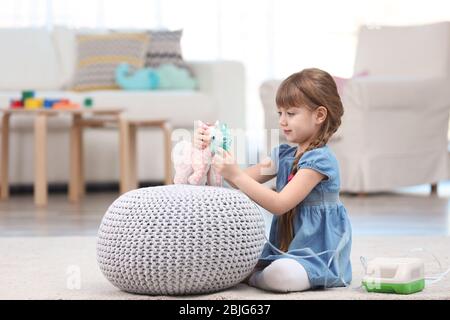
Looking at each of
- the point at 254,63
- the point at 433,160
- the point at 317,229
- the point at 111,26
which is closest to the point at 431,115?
the point at 433,160

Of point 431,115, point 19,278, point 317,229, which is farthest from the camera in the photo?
point 431,115

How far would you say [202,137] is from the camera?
5.82ft

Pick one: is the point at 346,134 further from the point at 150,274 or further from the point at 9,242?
the point at 150,274

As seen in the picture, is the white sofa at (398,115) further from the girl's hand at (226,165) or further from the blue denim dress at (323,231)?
the girl's hand at (226,165)

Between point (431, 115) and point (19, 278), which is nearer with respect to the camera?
point (19, 278)

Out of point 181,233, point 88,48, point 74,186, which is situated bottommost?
point 74,186

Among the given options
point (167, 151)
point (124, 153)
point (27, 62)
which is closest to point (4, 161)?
point (124, 153)

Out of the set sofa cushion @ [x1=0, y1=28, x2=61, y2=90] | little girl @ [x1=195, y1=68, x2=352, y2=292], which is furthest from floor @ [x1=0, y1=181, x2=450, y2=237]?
little girl @ [x1=195, y1=68, x2=352, y2=292]

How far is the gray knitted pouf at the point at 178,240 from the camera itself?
64.3 inches

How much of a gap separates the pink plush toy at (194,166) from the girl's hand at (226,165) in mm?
32

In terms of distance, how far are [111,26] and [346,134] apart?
217cm

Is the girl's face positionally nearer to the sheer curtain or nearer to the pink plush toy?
the pink plush toy

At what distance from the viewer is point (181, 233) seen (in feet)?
5.35

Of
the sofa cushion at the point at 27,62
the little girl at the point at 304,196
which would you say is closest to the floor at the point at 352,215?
the sofa cushion at the point at 27,62
